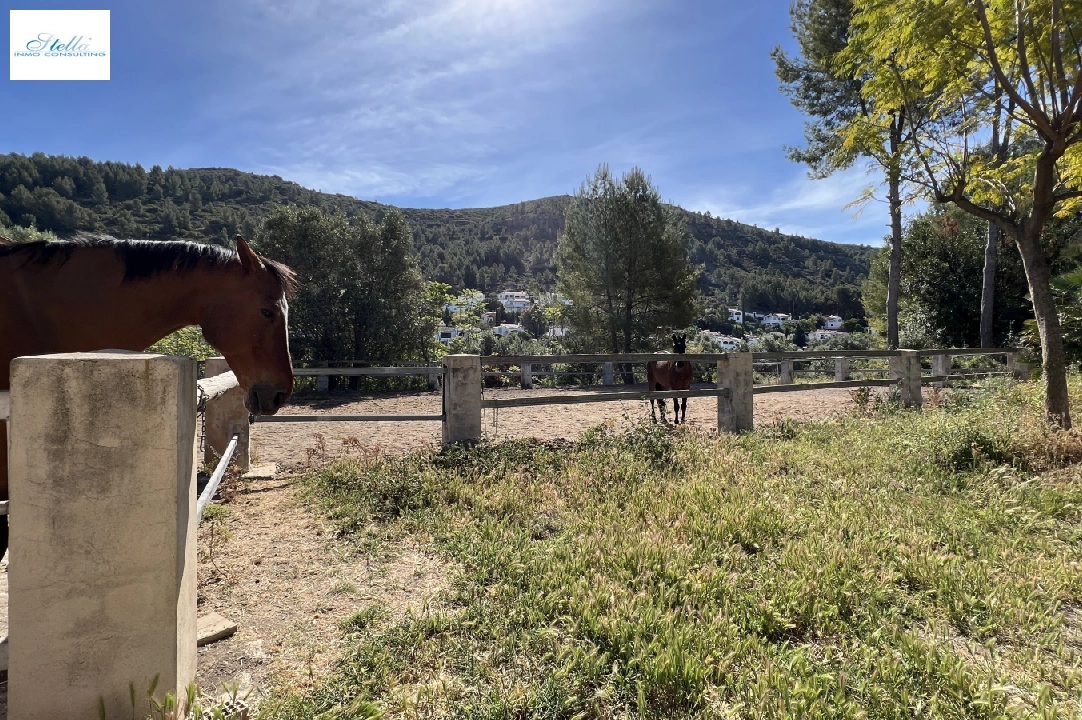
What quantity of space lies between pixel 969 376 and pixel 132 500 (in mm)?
13750

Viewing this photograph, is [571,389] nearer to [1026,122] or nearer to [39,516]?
[1026,122]

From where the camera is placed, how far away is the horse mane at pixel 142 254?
2291 mm

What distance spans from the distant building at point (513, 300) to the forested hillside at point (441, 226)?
2.15 metres

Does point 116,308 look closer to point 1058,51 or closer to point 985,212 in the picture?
point 985,212

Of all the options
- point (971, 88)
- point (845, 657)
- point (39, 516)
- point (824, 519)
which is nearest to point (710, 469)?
point (824, 519)

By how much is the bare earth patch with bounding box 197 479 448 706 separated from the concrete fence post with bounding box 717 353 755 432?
4.88 meters

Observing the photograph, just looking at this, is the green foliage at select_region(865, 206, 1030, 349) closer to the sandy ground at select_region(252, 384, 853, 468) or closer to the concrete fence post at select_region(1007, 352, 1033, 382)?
the concrete fence post at select_region(1007, 352, 1033, 382)

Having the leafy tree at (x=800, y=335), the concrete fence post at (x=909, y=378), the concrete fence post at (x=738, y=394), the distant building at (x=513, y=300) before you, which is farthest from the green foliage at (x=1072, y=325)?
the distant building at (x=513, y=300)

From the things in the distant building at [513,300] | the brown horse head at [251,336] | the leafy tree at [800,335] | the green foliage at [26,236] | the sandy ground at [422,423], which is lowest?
the sandy ground at [422,423]

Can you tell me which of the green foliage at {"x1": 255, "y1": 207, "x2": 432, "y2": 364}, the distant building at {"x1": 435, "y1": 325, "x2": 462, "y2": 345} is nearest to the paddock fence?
the green foliage at {"x1": 255, "y1": 207, "x2": 432, "y2": 364}

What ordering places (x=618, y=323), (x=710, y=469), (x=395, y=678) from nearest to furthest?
(x=395, y=678) < (x=710, y=469) < (x=618, y=323)

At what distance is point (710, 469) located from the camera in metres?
4.41

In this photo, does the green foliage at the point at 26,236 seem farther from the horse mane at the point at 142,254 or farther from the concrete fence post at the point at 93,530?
the concrete fence post at the point at 93,530

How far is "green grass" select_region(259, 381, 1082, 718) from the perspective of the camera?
5.65ft
